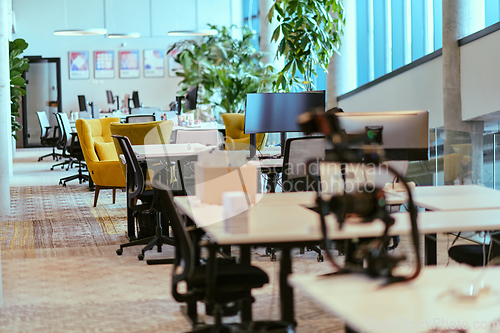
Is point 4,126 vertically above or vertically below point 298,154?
above

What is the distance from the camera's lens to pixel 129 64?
1603 centimetres

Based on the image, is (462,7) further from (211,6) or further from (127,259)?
(211,6)

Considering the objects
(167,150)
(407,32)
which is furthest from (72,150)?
(407,32)

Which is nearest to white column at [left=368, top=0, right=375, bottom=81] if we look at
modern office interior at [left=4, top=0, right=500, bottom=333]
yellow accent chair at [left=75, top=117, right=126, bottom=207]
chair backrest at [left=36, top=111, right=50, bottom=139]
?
modern office interior at [left=4, top=0, right=500, bottom=333]

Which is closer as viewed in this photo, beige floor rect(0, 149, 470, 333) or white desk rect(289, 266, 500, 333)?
white desk rect(289, 266, 500, 333)

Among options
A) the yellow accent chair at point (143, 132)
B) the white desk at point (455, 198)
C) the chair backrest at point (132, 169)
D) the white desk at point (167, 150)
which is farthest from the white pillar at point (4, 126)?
the white desk at point (455, 198)

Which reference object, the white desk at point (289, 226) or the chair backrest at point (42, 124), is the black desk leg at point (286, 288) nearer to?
the white desk at point (289, 226)

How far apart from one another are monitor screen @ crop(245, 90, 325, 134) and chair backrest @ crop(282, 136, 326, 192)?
19.4 inches

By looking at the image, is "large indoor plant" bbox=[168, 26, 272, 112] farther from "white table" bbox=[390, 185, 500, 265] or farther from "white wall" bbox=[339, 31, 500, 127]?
"white table" bbox=[390, 185, 500, 265]

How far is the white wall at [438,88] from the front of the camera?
194 inches

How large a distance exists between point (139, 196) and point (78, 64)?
12.2 meters

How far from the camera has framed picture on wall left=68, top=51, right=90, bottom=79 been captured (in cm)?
1580

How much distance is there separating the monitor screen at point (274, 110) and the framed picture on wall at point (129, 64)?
475 inches

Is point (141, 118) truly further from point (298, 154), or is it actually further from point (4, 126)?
point (298, 154)
